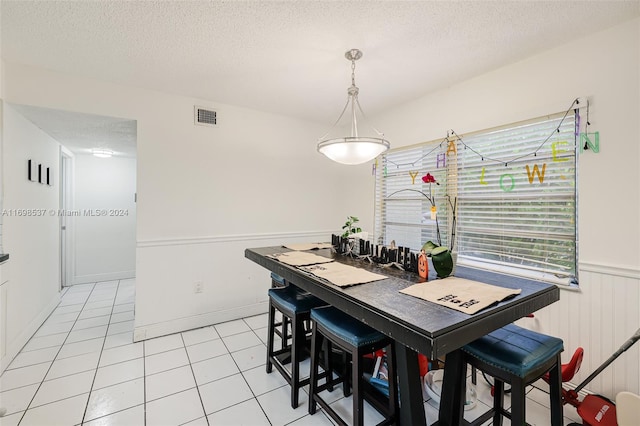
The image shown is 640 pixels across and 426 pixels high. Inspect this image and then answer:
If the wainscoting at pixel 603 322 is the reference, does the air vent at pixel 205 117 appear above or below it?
above

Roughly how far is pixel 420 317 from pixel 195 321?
2789mm

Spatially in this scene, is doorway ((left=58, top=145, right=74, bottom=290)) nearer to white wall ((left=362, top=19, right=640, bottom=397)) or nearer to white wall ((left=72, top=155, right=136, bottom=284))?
white wall ((left=72, top=155, right=136, bottom=284))

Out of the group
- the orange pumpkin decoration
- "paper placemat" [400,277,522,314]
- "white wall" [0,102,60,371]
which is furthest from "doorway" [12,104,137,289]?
"paper placemat" [400,277,522,314]

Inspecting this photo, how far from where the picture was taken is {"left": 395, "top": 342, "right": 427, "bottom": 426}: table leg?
137 centimetres

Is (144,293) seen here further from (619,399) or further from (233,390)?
(619,399)

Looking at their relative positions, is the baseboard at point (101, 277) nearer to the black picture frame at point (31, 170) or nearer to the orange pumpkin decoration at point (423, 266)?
the black picture frame at point (31, 170)

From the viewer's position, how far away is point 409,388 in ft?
4.53

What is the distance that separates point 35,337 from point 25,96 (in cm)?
230

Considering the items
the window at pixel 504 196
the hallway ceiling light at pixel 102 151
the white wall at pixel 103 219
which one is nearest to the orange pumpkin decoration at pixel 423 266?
the window at pixel 504 196

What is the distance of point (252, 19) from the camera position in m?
1.81

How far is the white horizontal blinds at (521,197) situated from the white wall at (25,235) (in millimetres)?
3993

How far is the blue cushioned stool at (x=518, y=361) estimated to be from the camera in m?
1.27

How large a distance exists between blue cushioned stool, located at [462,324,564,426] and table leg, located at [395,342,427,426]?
30 centimetres

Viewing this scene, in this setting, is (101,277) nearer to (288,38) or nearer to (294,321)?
(294,321)
